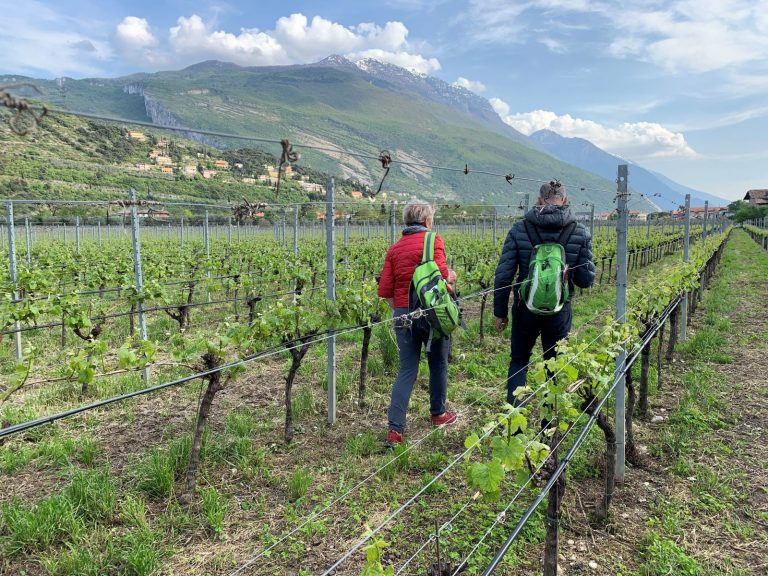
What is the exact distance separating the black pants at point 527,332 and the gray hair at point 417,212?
1032 millimetres

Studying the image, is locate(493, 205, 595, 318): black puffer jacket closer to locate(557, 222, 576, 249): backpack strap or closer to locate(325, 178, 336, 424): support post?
locate(557, 222, 576, 249): backpack strap

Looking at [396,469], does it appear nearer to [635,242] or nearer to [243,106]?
[635,242]

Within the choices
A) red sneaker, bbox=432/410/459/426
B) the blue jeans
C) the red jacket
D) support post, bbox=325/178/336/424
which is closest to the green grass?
the blue jeans

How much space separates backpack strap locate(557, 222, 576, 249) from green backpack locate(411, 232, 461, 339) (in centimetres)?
94

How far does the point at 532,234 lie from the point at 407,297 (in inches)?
43.9

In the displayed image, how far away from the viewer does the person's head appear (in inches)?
149

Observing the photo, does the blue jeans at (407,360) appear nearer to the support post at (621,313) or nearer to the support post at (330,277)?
the support post at (330,277)

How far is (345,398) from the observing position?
206 inches

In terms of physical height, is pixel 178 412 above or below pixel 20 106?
below

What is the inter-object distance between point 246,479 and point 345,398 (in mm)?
1710

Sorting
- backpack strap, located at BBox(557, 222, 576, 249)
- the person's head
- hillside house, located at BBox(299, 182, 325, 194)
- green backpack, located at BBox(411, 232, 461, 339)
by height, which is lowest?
green backpack, located at BBox(411, 232, 461, 339)

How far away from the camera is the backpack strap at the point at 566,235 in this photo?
3736mm

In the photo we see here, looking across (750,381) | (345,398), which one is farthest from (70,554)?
(750,381)

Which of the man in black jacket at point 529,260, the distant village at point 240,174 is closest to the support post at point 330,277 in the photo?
the distant village at point 240,174
